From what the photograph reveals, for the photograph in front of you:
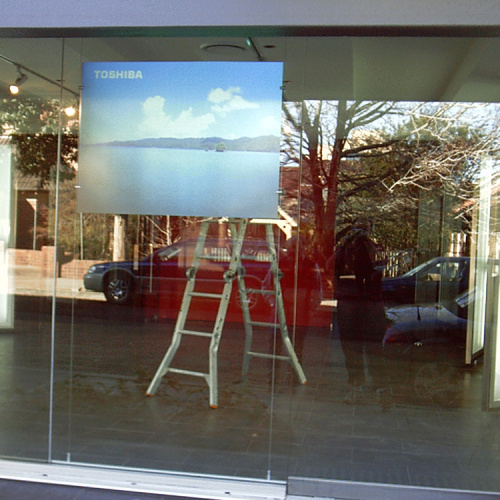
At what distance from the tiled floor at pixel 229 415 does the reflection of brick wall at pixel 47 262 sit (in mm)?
284

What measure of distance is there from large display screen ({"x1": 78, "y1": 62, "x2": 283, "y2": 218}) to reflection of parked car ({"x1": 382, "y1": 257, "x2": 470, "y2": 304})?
5.02 meters

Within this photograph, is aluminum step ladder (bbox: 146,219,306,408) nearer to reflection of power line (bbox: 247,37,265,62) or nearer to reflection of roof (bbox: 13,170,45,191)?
reflection of power line (bbox: 247,37,265,62)

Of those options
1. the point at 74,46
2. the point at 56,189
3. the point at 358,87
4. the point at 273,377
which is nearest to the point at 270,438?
the point at 273,377

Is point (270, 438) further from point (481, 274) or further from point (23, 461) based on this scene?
point (481, 274)

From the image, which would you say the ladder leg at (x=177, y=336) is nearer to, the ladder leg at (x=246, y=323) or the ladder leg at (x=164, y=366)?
the ladder leg at (x=164, y=366)

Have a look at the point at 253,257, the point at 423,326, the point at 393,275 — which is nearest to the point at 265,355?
the point at 253,257

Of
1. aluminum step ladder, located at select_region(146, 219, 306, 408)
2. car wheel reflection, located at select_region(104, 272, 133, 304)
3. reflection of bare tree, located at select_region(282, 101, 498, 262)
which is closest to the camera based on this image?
aluminum step ladder, located at select_region(146, 219, 306, 408)

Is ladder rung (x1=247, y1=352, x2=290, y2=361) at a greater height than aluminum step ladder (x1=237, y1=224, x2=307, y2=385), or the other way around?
aluminum step ladder (x1=237, y1=224, x2=307, y2=385)

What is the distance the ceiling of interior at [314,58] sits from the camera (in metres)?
3.63

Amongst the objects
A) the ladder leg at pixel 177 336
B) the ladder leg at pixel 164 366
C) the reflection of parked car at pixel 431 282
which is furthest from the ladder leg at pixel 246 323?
the reflection of parked car at pixel 431 282

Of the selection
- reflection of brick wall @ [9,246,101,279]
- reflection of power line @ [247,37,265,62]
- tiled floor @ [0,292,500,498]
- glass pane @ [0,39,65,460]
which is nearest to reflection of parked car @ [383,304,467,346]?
tiled floor @ [0,292,500,498]

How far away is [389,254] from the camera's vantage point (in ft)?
29.1

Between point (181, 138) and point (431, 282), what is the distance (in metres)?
5.63

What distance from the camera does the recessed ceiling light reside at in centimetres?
360
